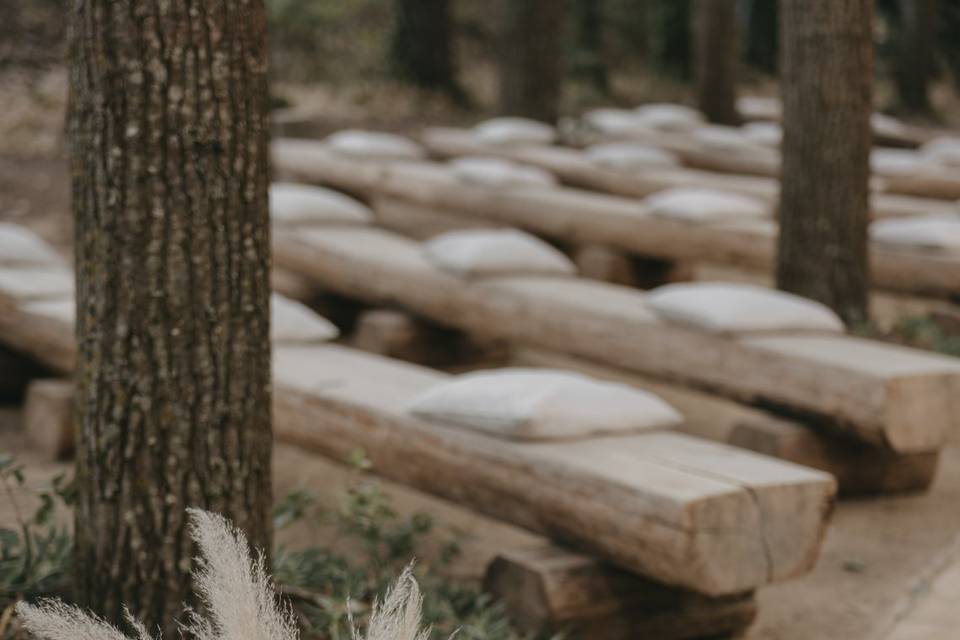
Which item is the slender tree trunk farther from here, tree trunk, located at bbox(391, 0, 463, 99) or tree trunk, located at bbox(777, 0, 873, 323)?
tree trunk, located at bbox(777, 0, 873, 323)

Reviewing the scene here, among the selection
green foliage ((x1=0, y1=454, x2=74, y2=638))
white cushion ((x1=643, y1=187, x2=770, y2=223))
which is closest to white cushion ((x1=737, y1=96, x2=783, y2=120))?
white cushion ((x1=643, y1=187, x2=770, y2=223))

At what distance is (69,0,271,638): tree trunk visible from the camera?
253cm

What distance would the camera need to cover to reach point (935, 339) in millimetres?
6105

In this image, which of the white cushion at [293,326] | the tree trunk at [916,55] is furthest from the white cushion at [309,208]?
the tree trunk at [916,55]

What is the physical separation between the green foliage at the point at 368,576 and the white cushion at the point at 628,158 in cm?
530

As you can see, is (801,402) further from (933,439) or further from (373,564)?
(373,564)

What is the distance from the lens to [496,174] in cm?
812

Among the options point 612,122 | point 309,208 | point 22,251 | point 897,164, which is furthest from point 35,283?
point 612,122

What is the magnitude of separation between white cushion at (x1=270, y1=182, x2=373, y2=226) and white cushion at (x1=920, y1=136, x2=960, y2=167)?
443 cm

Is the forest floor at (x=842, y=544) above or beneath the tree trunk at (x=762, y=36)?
beneath

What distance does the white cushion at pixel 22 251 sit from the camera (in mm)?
5742

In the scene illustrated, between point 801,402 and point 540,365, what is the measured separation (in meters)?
2.23

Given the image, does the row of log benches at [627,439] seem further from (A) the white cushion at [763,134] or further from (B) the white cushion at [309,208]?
(A) the white cushion at [763,134]

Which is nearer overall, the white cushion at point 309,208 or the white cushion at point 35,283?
the white cushion at point 35,283
